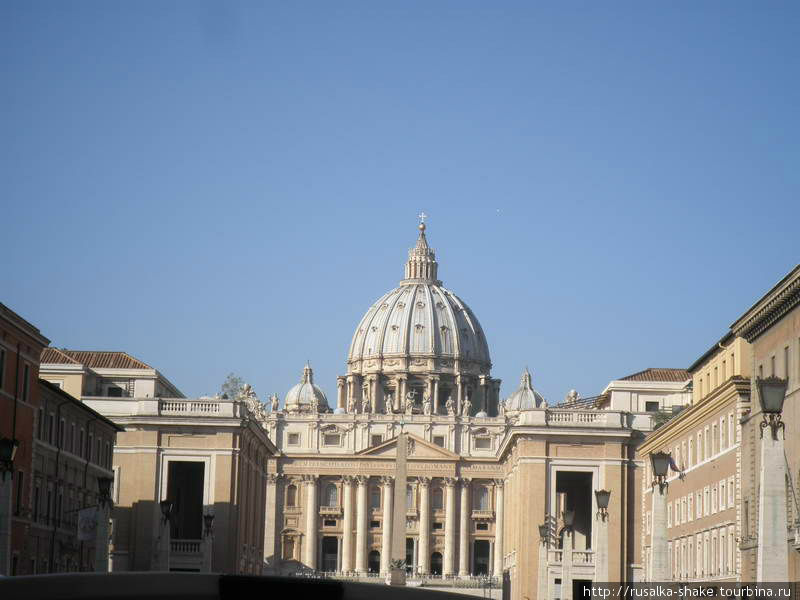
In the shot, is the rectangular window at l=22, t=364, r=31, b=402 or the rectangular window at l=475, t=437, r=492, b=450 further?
the rectangular window at l=475, t=437, r=492, b=450

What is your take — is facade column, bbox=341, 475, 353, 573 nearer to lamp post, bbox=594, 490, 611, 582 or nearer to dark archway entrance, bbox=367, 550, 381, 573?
dark archway entrance, bbox=367, 550, 381, 573

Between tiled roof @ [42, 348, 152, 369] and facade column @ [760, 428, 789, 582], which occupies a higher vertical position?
tiled roof @ [42, 348, 152, 369]

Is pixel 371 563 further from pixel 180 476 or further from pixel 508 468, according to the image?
pixel 180 476

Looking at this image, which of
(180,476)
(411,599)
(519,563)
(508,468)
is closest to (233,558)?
(180,476)

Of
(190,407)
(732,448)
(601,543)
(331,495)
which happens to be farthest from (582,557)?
(331,495)

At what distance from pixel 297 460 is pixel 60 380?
84483 mm

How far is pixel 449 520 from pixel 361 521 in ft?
32.0

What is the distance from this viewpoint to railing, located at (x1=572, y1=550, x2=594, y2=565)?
8706 centimetres

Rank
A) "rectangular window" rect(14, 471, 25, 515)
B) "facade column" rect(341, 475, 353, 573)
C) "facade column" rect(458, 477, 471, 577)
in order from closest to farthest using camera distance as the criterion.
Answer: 1. "rectangular window" rect(14, 471, 25, 515)
2. "facade column" rect(458, 477, 471, 577)
3. "facade column" rect(341, 475, 353, 573)

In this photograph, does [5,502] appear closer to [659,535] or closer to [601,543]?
[659,535]

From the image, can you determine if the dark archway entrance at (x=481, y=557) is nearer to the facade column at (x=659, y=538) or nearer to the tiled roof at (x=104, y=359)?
the tiled roof at (x=104, y=359)

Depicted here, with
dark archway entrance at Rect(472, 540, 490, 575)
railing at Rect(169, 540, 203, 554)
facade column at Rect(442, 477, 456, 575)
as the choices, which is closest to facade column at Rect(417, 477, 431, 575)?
facade column at Rect(442, 477, 456, 575)

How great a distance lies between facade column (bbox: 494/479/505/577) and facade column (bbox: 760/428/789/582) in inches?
5289

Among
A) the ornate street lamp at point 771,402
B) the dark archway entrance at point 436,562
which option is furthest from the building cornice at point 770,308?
the dark archway entrance at point 436,562
